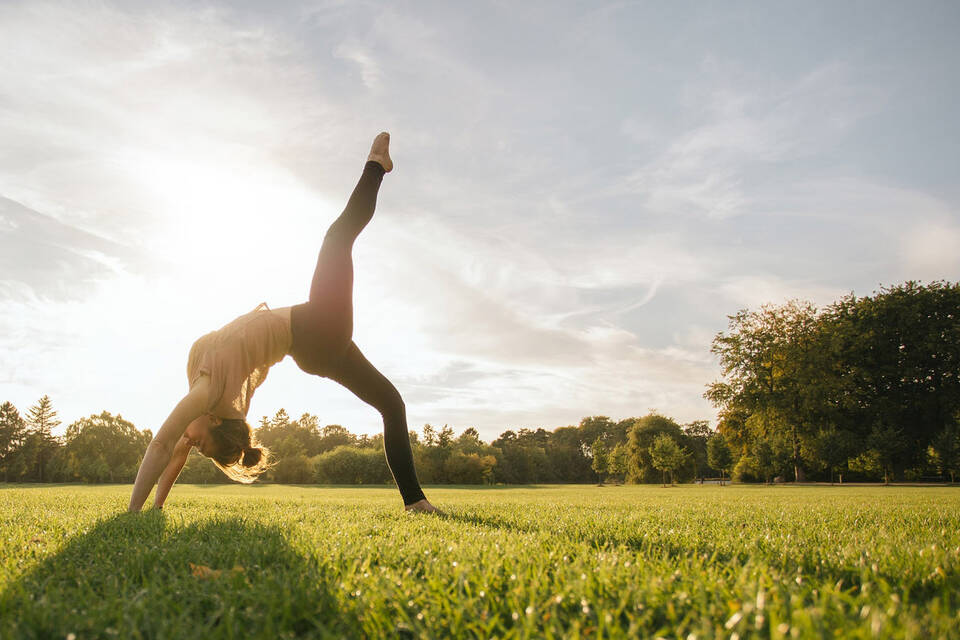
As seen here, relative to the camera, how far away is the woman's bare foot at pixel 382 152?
4.71 meters

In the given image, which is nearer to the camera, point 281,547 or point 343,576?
point 343,576

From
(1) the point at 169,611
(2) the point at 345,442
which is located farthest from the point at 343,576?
(2) the point at 345,442

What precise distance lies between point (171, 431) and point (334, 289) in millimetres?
1549

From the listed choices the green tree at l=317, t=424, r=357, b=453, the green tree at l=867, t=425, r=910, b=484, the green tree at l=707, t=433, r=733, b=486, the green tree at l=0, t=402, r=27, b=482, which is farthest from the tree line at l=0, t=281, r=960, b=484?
the green tree at l=317, t=424, r=357, b=453

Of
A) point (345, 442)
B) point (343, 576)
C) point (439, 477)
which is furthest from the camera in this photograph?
point (345, 442)

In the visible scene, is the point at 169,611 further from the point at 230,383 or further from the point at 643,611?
the point at 230,383

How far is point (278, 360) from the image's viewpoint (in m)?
4.42

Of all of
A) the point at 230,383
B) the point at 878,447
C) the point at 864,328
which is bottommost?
the point at 878,447

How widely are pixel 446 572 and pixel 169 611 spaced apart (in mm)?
870

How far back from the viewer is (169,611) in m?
1.57

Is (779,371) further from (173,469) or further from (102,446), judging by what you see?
(102,446)

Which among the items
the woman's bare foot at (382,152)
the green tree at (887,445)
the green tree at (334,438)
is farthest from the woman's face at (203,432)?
the green tree at (334,438)

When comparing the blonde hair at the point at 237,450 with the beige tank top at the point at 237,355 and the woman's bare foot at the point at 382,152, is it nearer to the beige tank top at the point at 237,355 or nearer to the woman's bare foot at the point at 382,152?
the beige tank top at the point at 237,355

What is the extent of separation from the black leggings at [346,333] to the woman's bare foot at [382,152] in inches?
2.3
